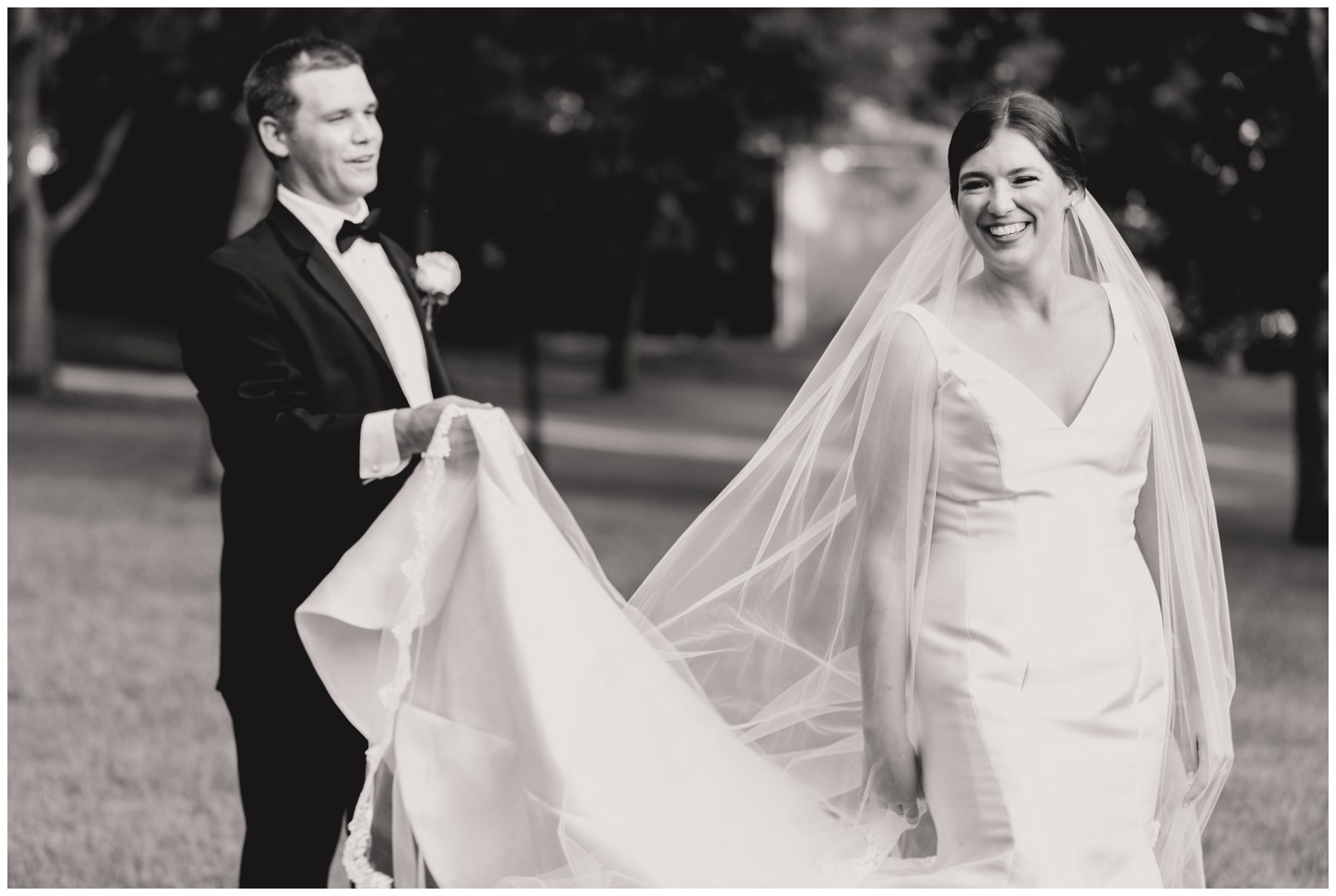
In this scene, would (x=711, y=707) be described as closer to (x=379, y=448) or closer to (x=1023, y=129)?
(x=379, y=448)

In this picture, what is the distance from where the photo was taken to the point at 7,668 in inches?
287

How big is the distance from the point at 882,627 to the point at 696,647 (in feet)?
2.01

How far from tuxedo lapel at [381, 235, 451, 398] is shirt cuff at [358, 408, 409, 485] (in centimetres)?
42

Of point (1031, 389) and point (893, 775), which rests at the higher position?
point (1031, 389)

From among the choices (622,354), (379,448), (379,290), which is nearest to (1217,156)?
(379,290)

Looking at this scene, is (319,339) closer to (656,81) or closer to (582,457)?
(656,81)

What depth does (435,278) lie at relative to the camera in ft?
13.2

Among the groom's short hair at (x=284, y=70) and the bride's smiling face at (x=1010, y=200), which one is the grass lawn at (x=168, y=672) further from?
the bride's smiling face at (x=1010, y=200)

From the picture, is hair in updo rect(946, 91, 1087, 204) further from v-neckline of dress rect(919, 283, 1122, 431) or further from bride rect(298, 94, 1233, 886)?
v-neckline of dress rect(919, 283, 1122, 431)

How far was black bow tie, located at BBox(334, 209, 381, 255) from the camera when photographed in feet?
12.4

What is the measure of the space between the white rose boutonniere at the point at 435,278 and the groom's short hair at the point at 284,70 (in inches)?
21.8

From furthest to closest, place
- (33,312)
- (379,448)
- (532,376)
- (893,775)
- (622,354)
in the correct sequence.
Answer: (622,354), (33,312), (532,376), (379,448), (893,775)

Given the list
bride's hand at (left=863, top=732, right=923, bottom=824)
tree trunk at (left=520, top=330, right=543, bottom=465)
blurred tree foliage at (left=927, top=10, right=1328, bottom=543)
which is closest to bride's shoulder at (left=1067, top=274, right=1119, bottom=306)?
bride's hand at (left=863, top=732, right=923, bottom=824)

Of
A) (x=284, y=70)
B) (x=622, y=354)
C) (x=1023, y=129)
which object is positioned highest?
(x=284, y=70)
